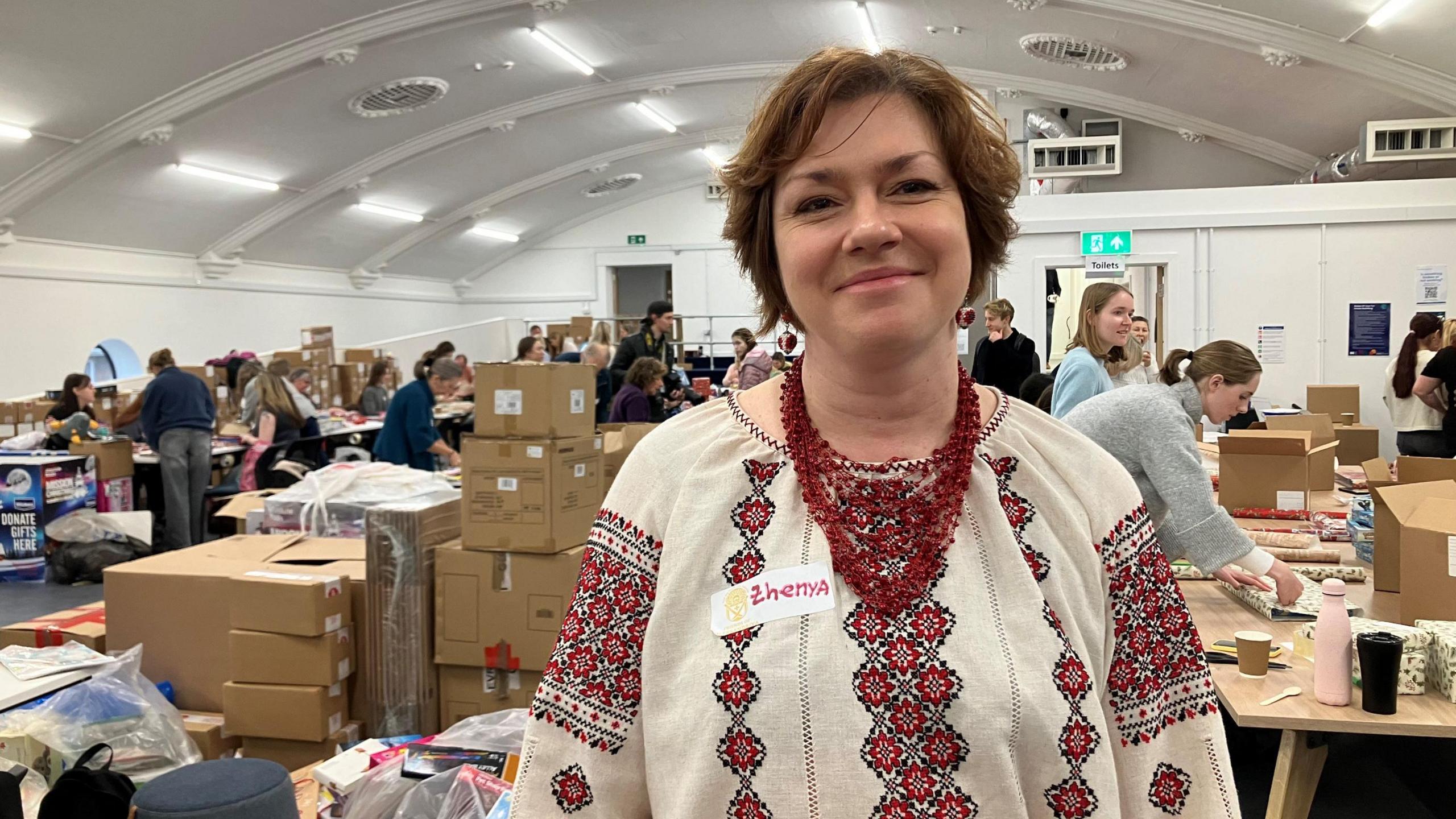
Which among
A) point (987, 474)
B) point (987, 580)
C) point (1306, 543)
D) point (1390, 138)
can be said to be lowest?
point (1306, 543)

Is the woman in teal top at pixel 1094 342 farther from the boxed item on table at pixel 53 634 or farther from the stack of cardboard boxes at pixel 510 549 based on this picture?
the boxed item on table at pixel 53 634

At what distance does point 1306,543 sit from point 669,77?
34.4ft

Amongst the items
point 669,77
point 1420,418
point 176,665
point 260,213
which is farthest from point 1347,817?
point 260,213

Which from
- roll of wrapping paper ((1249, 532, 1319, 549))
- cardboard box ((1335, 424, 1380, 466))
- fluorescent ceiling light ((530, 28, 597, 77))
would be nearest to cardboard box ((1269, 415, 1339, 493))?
roll of wrapping paper ((1249, 532, 1319, 549))

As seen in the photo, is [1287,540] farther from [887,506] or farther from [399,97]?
[399,97]

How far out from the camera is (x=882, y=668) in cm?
99

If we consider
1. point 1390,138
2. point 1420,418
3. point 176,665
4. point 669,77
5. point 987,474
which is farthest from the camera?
point 669,77

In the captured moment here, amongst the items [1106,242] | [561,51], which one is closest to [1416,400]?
[1106,242]

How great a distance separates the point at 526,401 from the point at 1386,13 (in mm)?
7479

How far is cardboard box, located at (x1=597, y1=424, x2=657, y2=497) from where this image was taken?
15.0 ft

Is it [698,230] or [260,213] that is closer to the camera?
[260,213]

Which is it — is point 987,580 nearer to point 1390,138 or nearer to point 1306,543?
point 1306,543

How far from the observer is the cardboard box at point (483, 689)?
3371 millimetres

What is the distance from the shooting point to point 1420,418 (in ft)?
20.2
